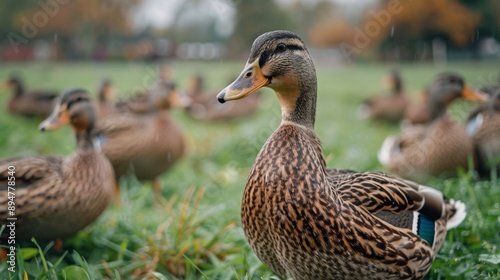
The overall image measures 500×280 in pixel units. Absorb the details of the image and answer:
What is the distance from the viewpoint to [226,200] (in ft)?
13.8

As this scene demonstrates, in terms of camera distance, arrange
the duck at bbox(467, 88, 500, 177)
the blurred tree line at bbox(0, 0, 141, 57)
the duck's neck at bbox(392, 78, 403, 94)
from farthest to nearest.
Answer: the blurred tree line at bbox(0, 0, 141, 57) → the duck's neck at bbox(392, 78, 403, 94) → the duck at bbox(467, 88, 500, 177)

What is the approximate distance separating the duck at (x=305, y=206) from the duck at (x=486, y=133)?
85.5 inches

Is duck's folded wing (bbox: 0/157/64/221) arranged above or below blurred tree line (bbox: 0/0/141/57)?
below

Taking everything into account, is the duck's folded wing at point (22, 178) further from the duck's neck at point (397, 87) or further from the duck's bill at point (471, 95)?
the duck's neck at point (397, 87)

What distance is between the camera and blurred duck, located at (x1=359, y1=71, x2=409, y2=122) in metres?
9.00

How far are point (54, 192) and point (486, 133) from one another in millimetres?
3417

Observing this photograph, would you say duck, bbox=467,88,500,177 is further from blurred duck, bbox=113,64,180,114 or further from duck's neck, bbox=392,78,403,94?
duck's neck, bbox=392,78,403,94

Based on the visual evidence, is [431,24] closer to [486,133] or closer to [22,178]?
[486,133]

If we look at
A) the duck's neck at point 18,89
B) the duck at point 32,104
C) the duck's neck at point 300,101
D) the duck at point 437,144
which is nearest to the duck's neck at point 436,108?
the duck at point 437,144

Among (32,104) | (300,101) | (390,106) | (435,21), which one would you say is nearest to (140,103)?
(32,104)

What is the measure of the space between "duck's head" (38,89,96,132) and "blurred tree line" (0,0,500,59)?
1310mm

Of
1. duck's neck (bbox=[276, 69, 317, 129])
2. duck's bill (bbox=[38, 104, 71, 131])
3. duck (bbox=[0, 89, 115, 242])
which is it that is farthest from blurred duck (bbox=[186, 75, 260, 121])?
duck's neck (bbox=[276, 69, 317, 129])

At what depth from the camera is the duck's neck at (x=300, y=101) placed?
2135mm

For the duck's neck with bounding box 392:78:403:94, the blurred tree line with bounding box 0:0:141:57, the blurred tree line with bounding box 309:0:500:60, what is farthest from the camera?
the blurred tree line with bounding box 0:0:141:57
